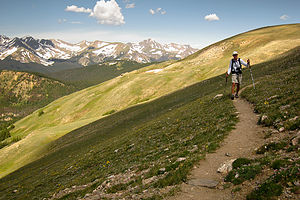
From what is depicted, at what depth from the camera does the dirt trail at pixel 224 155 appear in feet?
30.7

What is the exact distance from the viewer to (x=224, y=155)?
12844 millimetres

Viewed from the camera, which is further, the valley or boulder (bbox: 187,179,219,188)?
the valley

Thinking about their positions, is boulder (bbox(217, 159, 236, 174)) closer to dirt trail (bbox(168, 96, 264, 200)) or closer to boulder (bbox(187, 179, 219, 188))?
dirt trail (bbox(168, 96, 264, 200))

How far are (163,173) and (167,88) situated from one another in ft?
312

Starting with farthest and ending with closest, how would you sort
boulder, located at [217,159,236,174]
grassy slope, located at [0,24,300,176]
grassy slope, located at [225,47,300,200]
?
grassy slope, located at [0,24,300,176], boulder, located at [217,159,236,174], grassy slope, located at [225,47,300,200]

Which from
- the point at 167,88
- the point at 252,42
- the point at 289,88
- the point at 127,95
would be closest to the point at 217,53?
the point at 252,42

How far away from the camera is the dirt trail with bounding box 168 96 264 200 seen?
935 cm

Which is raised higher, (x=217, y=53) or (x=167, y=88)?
(x=217, y=53)

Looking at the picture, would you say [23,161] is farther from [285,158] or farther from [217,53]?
[217,53]

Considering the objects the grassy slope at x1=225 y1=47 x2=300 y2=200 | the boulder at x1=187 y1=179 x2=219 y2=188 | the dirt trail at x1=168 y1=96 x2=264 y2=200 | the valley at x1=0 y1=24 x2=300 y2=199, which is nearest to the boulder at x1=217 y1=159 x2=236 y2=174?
the dirt trail at x1=168 y1=96 x2=264 y2=200

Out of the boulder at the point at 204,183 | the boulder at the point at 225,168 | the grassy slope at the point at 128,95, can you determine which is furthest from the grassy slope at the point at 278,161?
the grassy slope at the point at 128,95

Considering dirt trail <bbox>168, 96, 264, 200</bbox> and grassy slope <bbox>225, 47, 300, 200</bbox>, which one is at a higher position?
grassy slope <bbox>225, 47, 300, 200</bbox>

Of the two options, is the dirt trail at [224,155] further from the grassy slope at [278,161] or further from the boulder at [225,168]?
the grassy slope at [278,161]

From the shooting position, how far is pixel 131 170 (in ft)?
55.0
